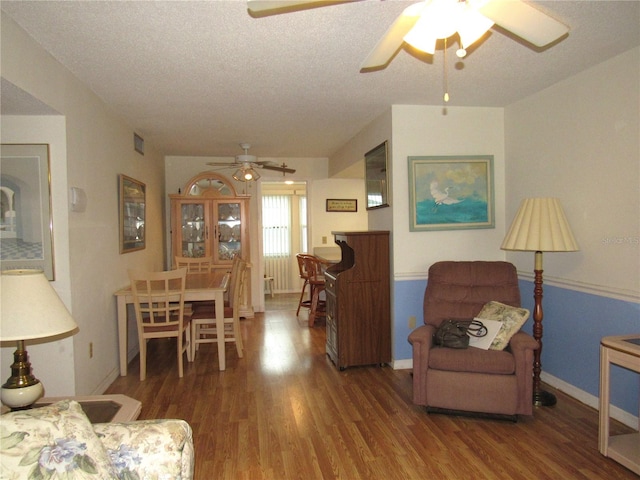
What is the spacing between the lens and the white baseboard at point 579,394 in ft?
8.22

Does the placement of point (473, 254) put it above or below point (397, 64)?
below

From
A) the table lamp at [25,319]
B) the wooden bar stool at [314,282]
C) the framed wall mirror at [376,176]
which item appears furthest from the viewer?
the wooden bar stool at [314,282]

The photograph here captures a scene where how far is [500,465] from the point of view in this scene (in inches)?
83.7

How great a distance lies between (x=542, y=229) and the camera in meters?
2.75

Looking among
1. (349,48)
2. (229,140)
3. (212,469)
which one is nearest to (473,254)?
(349,48)

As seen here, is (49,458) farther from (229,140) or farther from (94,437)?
(229,140)

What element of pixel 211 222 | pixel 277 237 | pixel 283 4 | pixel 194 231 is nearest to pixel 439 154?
pixel 283 4

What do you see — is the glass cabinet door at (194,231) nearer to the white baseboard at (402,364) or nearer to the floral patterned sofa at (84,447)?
the white baseboard at (402,364)

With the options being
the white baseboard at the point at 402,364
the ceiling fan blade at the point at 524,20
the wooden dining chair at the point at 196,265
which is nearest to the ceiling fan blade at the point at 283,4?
the ceiling fan blade at the point at 524,20

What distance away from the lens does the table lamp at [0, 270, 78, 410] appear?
1372 millimetres

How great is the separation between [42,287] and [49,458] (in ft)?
2.13

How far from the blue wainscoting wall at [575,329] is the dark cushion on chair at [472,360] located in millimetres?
697

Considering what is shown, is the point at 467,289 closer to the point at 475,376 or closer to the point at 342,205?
the point at 475,376

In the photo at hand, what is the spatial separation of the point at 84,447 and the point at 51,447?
8 cm
